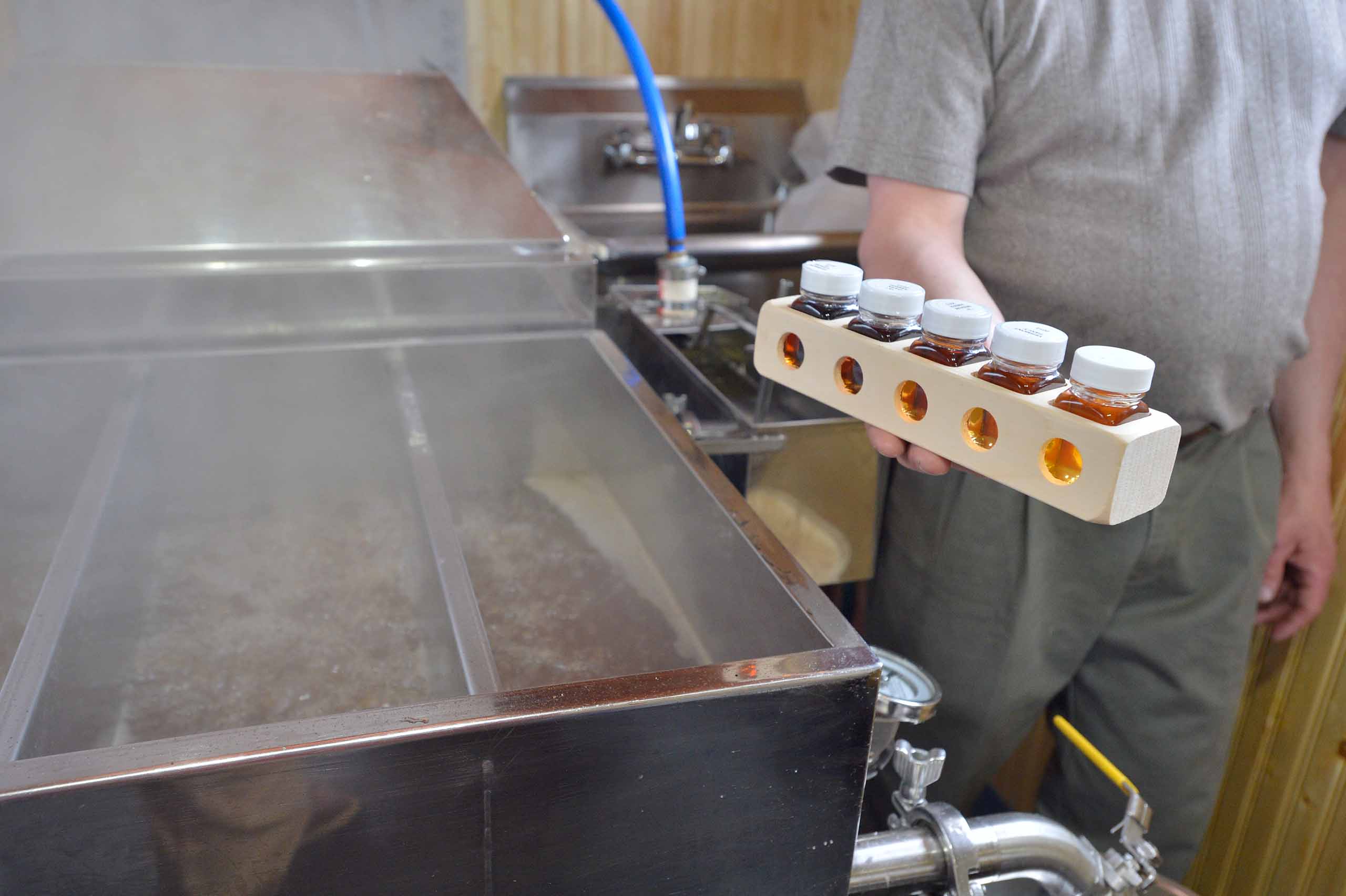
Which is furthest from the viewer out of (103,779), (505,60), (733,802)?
(505,60)

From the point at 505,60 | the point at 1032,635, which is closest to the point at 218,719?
the point at 1032,635

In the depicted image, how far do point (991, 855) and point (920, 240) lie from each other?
65cm

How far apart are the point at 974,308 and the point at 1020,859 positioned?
0.51m

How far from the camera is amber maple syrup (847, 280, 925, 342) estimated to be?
0.73 metres

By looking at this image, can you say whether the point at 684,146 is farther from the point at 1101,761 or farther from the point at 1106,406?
the point at 1106,406

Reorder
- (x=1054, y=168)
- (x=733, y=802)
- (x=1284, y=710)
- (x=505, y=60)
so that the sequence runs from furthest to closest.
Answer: (x=505, y=60), (x=1284, y=710), (x=1054, y=168), (x=733, y=802)

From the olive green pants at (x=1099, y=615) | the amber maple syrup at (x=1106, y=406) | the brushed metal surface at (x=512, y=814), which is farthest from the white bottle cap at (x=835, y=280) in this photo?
the olive green pants at (x=1099, y=615)

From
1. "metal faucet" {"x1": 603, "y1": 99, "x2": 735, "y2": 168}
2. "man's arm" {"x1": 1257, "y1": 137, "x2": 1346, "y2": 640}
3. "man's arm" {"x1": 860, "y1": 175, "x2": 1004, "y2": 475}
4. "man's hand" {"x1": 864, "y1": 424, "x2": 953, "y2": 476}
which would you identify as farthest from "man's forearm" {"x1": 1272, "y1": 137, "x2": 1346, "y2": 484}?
"metal faucet" {"x1": 603, "y1": 99, "x2": 735, "y2": 168}

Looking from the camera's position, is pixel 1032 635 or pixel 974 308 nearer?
pixel 974 308

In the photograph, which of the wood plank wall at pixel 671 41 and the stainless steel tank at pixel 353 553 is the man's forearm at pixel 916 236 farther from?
the wood plank wall at pixel 671 41

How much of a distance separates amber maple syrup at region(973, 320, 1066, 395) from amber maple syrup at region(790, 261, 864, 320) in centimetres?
15

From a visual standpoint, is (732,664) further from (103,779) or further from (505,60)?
(505,60)

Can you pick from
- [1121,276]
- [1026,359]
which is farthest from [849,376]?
[1121,276]

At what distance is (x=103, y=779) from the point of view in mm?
526
